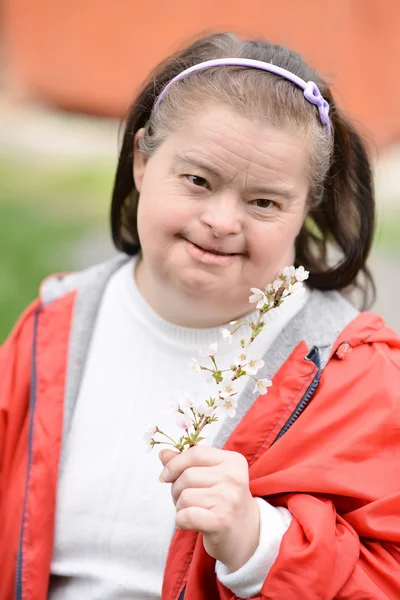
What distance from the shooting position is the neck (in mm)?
2354

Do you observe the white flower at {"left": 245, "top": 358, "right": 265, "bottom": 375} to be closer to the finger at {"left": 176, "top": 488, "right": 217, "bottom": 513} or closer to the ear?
the finger at {"left": 176, "top": 488, "right": 217, "bottom": 513}

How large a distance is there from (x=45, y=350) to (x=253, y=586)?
923 mm

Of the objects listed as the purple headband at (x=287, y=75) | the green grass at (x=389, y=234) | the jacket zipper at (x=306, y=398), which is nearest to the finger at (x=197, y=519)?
the jacket zipper at (x=306, y=398)

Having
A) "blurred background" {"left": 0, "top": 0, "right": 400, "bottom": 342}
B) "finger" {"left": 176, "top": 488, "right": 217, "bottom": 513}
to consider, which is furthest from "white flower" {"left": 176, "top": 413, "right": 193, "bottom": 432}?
"blurred background" {"left": 0, "top": 0, "right": 400, "bottom": 342}

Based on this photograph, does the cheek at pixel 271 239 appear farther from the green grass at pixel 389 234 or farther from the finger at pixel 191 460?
the green grass at pixel 389 234

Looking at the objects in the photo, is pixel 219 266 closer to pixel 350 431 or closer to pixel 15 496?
pixel 350 431

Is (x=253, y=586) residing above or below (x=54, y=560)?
above

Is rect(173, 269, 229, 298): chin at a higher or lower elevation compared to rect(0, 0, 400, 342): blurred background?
higher

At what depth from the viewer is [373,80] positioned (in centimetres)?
758

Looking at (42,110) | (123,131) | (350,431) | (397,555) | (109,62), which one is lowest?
(42,110)

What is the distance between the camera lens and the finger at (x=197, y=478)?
6.11 ft

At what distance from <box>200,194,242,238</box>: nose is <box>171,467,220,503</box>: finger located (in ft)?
1.92

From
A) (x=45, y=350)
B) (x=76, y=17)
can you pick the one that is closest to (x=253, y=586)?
(x=45, y=350)

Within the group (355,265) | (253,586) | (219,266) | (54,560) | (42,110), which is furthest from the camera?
(42,110)
